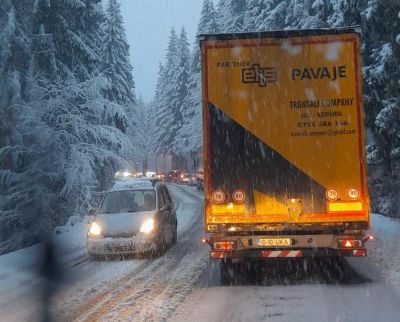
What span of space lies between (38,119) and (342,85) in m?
11.5

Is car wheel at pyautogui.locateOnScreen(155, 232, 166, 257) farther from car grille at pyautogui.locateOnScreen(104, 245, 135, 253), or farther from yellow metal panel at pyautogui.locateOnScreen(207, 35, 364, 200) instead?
yellow metal panel at pyautogui.locateOnScreen(207, 35, 364, 200)

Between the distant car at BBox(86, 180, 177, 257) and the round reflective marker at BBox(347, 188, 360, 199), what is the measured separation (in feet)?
16.9

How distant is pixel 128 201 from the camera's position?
46.2ft

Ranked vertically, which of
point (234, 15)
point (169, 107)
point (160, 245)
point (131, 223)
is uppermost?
point (234, 15)

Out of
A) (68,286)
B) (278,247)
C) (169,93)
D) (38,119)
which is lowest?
(68,286)

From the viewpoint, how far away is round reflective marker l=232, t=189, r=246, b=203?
29.7 feet

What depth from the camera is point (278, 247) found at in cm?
912

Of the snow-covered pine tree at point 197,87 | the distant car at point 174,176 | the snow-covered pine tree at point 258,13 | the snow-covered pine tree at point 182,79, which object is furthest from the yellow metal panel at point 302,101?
the snow-covered pine tree at point 182,79

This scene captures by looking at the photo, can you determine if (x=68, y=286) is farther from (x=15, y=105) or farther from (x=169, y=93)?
(x=169, y=93)

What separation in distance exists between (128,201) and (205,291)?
5.48 metres

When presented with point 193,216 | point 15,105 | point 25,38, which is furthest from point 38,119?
point 193,216

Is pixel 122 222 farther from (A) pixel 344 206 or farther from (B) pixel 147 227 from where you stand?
(A) pixel 344 206

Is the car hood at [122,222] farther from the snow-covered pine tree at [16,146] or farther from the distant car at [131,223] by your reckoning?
the snow-covered pine tree at [16,146]

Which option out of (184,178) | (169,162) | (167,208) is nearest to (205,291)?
(167,208)
